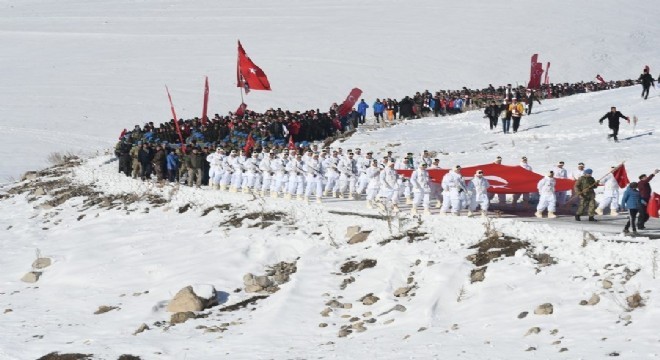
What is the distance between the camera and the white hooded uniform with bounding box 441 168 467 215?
69.5ft

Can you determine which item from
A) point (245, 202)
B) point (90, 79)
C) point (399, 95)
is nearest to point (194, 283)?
point (245, 202)

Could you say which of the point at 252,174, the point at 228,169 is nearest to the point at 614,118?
the point at 252,174

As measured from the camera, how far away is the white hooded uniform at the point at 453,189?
21.2 m

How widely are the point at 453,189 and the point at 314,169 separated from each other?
5359 millimetres

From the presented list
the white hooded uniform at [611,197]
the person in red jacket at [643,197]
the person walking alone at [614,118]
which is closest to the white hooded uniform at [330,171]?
the white hooded uniform at [611,197]

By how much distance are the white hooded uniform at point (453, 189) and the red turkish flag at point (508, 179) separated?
A: 1118mm

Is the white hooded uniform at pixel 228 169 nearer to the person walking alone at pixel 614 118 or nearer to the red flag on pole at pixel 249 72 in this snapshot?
the red flag on pole at pixel 249 72

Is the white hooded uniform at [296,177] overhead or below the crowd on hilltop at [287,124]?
below

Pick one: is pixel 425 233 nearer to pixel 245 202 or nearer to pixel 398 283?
pixel 398 283

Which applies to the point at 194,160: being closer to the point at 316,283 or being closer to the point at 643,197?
the point at 316,283

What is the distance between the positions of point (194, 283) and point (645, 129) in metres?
20.0

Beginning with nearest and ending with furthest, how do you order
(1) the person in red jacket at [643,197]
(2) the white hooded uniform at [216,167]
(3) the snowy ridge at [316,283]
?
(3) the snowy ridge at [316,283] < (1) the person in red jacket at [643,197] < (2) the white hooded uniform at [216,167]

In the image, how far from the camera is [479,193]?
68.9 ft

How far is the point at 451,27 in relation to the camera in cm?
7794
